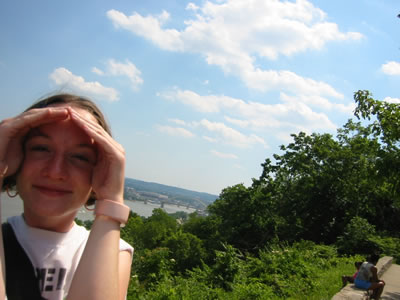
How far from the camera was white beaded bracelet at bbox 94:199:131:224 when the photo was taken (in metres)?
1.20

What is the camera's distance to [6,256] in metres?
1.12

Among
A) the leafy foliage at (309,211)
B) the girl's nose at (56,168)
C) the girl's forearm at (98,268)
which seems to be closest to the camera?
the girl's forearm at (98,268)

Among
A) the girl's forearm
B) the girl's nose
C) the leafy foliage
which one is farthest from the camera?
the leafy foliage

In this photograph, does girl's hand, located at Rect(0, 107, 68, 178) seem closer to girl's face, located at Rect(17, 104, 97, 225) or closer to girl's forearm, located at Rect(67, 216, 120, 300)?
girl's face, located at Rect(17, 104, 97, 225)

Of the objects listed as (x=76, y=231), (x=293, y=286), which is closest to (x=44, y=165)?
(x=76, y=231)

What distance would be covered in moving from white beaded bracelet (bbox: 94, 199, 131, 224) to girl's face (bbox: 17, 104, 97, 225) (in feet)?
0.36

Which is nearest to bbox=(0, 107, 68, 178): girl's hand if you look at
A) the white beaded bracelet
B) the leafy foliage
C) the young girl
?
the young girl

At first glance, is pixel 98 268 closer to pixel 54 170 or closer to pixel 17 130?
pixel 54 170

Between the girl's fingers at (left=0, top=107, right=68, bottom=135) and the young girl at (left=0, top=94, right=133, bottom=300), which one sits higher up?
the girl's fingers at (left=0, top=107, right=68, bottom=135)

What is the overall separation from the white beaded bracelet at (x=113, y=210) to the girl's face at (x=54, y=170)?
108 mm

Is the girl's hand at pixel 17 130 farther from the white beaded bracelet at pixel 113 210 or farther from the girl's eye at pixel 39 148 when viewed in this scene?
the white beaded bracelet at pixel 113 210

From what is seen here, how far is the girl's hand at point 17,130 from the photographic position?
3.67ft

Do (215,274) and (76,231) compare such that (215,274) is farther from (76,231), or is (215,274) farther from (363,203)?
(363,203)

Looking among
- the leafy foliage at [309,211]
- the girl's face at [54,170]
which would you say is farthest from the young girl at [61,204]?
the leafy foliage at [309,211]
